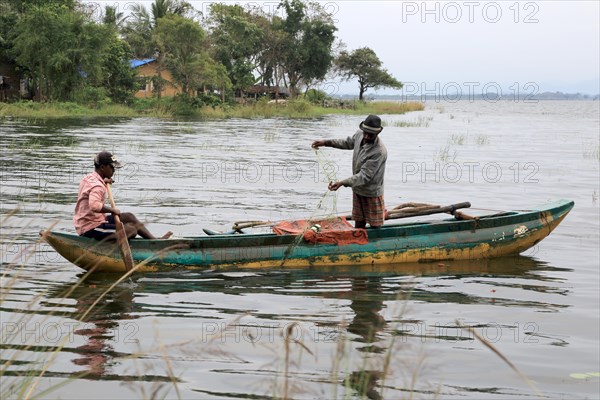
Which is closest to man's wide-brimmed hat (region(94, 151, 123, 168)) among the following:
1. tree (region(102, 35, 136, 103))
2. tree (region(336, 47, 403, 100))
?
tree (region(102, 35, 136, 103))

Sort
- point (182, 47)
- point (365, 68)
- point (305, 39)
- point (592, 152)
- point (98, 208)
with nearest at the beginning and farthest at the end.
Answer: point (98, 208)
point (592, 152)
point (182, 47)
point (305, 39)
point (365, 68)

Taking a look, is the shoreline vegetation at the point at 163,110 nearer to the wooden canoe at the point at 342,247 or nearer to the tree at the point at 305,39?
the tree at the point at 305,39

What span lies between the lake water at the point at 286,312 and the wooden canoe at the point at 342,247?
0.47 ft

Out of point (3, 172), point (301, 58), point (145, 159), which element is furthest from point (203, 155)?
point (301, 58)

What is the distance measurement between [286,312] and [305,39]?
5290 centimetres

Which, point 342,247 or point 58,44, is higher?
point 58,44

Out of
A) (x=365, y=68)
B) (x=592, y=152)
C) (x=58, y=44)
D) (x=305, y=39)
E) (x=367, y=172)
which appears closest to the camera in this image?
(x=367, y=172)

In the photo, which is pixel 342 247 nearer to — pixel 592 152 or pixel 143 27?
pixel 592 152

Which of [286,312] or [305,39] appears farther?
[305,39]

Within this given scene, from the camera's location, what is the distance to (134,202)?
1352 centimetres

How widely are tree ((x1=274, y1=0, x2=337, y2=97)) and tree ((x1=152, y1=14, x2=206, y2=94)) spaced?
14.4m

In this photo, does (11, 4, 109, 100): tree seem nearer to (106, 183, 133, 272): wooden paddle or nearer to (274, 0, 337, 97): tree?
(274, 0, 337, 97): tree

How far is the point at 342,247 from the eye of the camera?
29.2 ft

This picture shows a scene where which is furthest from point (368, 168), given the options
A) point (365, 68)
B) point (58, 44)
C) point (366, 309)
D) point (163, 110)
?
point (365, 68)
